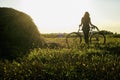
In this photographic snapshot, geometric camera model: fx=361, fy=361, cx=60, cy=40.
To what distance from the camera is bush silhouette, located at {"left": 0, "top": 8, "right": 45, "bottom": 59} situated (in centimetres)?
2175

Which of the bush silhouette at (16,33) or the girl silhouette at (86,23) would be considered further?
the girl silhouette at (86,23)

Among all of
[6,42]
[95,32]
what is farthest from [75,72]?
[95,32]

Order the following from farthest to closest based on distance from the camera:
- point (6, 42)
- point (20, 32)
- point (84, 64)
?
point (20, 32) → point (6, 42) → point (84, 64)

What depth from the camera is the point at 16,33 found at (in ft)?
77.2

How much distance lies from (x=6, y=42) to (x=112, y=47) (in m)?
7.20

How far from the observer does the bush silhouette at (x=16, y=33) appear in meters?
21.8

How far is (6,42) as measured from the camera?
22.2 metres

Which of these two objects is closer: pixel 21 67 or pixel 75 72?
pixel 75 72

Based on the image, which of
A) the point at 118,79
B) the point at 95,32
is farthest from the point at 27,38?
the point at 118,79

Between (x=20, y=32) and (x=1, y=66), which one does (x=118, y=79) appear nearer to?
(x=1, y=66)

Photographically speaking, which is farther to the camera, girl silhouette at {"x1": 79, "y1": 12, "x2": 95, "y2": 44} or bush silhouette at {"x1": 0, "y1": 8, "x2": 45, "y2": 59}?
girl silhouette at {"x1": 79, "y1": 12, "x2": 95, "y2": 44}

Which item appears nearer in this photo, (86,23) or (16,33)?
(16,33)

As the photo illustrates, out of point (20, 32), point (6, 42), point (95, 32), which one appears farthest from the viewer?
point (95, 32)

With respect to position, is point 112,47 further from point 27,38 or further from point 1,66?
point 1,66
